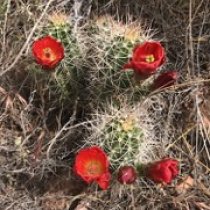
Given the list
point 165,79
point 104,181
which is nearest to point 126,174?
point 104,181

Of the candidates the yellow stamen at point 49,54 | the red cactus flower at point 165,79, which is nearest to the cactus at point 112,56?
the red cactus flower at point 165,79

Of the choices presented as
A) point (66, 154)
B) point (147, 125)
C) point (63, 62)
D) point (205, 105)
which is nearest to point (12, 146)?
point (66, 154)

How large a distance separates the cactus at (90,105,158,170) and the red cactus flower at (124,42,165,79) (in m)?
0.20

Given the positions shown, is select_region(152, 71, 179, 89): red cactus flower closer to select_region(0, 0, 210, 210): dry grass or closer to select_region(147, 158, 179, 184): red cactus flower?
select_region(0, 0, 210, 210): dry grass

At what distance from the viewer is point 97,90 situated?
265cm

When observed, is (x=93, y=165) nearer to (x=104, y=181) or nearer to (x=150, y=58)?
(x=104, y=181)

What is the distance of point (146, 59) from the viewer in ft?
7.87

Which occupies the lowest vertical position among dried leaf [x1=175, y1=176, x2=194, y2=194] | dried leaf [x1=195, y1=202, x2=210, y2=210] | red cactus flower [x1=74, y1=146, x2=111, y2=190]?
dried leaf [x1=195, y1=202, x2=210, y2=210]

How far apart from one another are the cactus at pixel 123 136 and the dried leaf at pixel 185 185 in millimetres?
287

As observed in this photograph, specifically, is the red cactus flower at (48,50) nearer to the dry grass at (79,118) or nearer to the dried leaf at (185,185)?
the dry grass at (79,118)

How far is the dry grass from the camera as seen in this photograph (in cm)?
266

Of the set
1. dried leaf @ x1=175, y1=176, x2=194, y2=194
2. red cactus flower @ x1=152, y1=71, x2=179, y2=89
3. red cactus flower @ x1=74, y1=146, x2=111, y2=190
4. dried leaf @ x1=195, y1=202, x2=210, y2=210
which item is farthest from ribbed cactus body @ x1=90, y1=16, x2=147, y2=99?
dried leaf @ x1=195, y1=202, x2=210, y2=210

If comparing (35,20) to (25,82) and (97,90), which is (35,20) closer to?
(25,82)

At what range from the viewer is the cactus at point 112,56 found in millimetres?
2467
